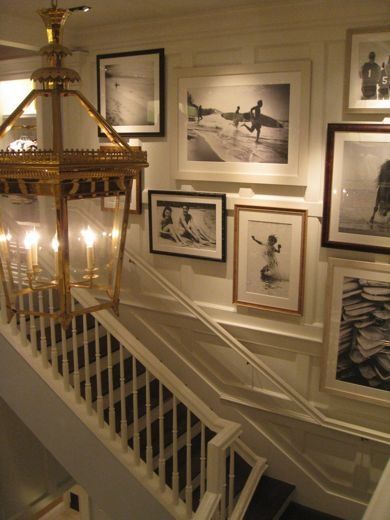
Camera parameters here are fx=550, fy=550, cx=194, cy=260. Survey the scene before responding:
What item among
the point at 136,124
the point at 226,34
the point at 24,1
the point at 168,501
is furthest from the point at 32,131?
the point at 168,501

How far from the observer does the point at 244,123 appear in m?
3.25

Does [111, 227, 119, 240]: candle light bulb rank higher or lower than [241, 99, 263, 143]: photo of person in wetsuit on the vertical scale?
lower

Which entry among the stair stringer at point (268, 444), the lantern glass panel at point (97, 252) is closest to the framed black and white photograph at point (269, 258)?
the stair stringer at point (268, 444)

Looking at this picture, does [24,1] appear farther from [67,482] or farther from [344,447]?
[67,482]

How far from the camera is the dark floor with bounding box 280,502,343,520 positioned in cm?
332

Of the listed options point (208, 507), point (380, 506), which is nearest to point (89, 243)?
point (380, 506)

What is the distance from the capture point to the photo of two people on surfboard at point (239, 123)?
313 cm

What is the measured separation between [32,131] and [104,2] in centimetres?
174

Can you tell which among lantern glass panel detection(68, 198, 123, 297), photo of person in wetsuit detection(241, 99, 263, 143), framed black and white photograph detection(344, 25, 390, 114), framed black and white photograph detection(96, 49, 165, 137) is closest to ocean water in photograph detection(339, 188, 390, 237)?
framed black and white photograph detection(344, 25, 390, 114)

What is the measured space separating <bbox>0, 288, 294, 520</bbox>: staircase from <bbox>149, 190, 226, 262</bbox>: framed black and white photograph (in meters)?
0.65

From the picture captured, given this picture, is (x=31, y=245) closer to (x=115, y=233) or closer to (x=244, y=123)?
(x=115, y=233)

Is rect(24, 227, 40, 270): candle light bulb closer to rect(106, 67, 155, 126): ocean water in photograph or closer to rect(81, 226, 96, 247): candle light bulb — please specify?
rect(81, 226, 96, 247): candle light bulb

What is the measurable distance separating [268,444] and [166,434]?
2.14 feet

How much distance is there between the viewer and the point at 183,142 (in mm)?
3498
